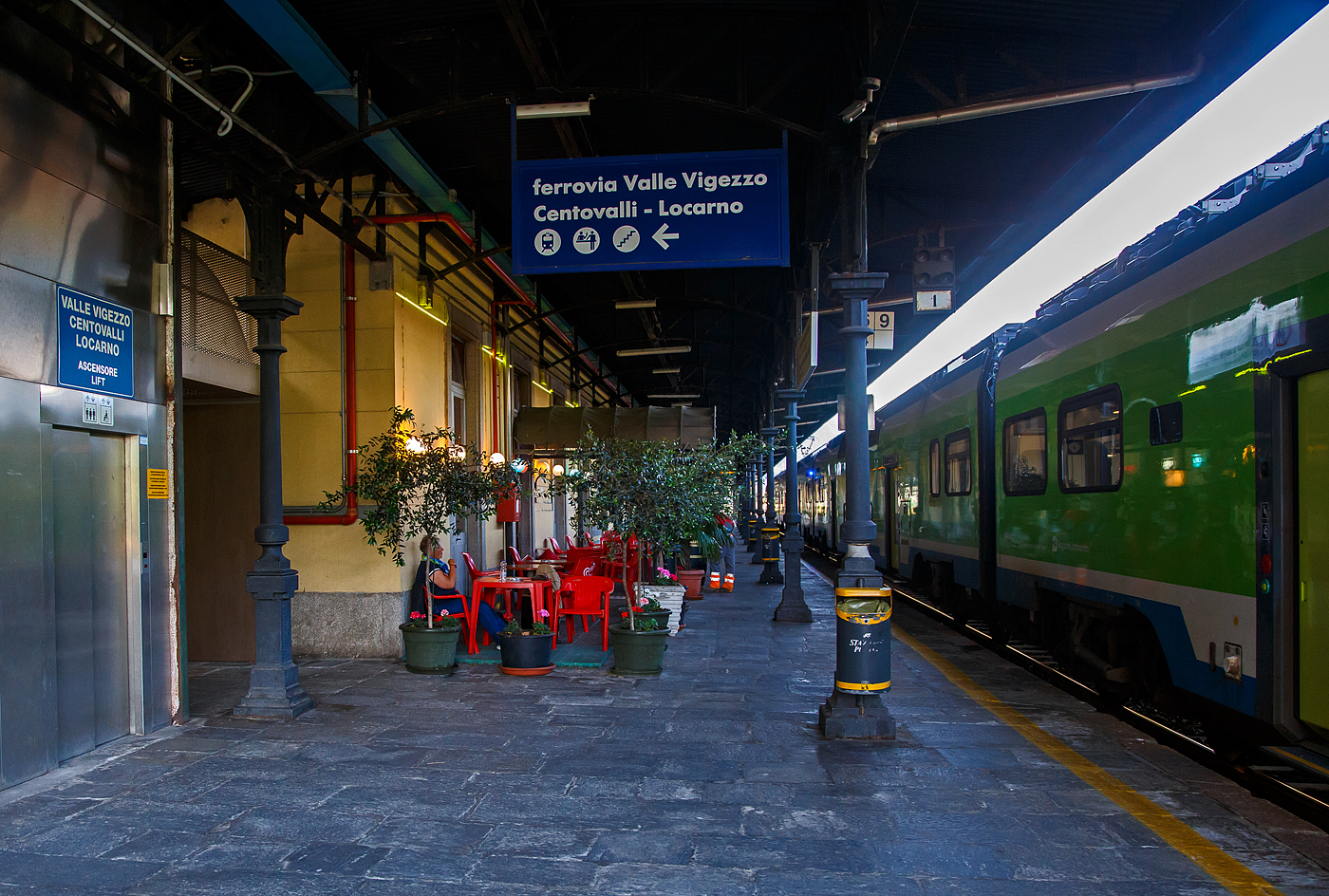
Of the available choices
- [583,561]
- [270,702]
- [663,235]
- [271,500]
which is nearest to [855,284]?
→ [663,235]

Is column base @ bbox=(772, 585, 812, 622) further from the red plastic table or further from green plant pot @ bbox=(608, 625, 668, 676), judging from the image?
green plant pot @ bbox=(608, 625, 668, 676)

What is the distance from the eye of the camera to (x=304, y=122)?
7668mm

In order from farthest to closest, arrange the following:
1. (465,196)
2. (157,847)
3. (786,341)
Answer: (786,341) → (465,196) → (157,847)

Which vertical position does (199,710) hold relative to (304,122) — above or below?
below

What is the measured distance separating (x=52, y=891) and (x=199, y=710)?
3089mm

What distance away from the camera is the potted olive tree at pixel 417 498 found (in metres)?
7.34

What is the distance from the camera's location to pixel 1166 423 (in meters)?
4.95

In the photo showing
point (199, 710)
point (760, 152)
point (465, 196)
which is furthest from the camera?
point (465, 196)

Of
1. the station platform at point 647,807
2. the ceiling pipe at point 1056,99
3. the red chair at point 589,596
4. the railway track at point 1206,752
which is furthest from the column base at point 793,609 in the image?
the ceiling pipe at point 1056,99

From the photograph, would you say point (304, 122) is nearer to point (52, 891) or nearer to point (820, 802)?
point (52, 891)

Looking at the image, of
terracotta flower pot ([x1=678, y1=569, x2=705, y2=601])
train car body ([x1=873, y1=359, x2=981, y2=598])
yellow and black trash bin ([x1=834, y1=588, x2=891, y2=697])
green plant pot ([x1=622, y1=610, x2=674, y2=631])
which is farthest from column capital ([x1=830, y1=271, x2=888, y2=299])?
terracotta flower pot ([x1=678, y1=569, x2=705, y2=601])

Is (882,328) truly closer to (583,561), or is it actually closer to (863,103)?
(863,103)

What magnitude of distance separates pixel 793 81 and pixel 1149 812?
5.87 meters

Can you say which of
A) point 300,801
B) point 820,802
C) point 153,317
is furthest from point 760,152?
point 300,801
